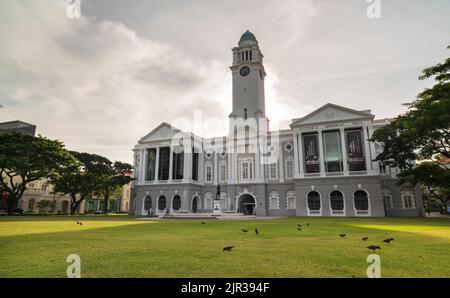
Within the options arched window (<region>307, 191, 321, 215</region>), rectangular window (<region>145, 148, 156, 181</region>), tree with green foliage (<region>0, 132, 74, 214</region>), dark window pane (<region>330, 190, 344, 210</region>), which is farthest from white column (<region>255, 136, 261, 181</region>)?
tree with green foliage (<region>0, 132, 74, 214</region>)

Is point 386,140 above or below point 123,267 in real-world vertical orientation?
above

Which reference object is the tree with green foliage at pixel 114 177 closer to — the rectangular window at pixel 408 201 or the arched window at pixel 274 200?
the arched window at pixel 274 200

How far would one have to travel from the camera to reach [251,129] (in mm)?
43875

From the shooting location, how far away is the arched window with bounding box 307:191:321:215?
36094mm

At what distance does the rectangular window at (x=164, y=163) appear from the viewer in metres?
45.9

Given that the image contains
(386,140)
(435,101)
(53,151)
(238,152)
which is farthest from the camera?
(238,152)

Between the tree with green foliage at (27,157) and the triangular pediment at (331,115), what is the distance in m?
31.3

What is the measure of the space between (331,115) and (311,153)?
5.57m

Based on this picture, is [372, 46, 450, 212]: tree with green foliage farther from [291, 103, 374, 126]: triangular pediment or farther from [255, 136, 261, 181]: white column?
[255, 136, 261, 181]: white column

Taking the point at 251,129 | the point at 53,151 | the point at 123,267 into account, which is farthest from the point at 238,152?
the point at 123,267

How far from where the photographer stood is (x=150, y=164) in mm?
47625
